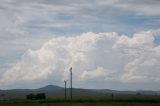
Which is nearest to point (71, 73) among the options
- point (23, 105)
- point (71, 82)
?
point (71, 82)

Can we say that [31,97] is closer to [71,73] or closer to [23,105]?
[71,73]

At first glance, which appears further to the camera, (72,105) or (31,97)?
(31,97)

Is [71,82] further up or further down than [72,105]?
further up

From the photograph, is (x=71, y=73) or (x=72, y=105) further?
(x=71, y=73)

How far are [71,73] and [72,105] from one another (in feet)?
A: 108

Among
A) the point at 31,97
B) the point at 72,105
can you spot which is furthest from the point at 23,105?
the point at 31,97

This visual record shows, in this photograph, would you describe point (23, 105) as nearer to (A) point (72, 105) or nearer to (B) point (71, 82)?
(A) point (72, 105)

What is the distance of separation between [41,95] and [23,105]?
47376 millimetres

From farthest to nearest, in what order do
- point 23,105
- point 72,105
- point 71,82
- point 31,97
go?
point 31,97
point 71,82
point 23,105
point 72,105

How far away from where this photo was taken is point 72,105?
63.0 metres

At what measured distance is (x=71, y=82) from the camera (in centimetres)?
9369

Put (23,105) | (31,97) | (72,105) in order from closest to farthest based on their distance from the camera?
1. (72,105)
2. (23,105)
3. (31,97)

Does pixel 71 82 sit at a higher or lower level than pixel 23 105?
higher

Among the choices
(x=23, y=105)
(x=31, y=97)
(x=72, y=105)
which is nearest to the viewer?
(x=72, y=105)
